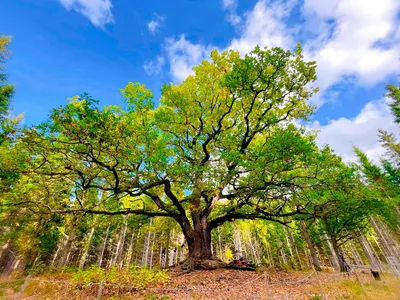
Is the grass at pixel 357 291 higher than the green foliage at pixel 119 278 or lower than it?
lower

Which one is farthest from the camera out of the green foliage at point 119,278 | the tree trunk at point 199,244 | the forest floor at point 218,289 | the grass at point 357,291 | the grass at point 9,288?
the tree trunk at point 199,244

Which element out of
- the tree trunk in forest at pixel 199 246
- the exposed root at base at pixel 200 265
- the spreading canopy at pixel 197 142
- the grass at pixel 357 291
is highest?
the spreading canopy at pixel 197 142

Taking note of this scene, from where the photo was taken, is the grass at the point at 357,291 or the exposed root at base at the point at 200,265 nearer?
the grass at the point at 357,291

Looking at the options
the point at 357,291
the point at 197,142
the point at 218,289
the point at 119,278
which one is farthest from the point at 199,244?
the point at 357,291

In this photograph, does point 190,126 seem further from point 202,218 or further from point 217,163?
point 202,218

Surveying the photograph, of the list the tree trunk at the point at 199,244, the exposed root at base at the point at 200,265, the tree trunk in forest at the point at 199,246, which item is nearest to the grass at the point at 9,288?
the exposed root at base at the point at 200,265

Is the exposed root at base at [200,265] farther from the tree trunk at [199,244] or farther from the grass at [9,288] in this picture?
the grass at [9,288]

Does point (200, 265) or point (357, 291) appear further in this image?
point (200, 265)

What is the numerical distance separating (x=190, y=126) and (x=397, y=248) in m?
39.2

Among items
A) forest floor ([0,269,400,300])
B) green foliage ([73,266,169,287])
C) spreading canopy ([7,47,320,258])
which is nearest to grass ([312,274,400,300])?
forest floor ([0,269,400,300])

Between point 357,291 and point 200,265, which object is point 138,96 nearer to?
point 200,265

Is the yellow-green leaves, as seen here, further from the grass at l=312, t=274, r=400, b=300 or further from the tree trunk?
the grass at l=312, t=274, r=400, b=300

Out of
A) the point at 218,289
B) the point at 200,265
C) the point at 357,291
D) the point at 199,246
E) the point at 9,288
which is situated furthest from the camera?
the point at 9,288

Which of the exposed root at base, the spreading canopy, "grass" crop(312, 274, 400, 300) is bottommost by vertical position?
"grass" crop(312, 274, 400, 300)
